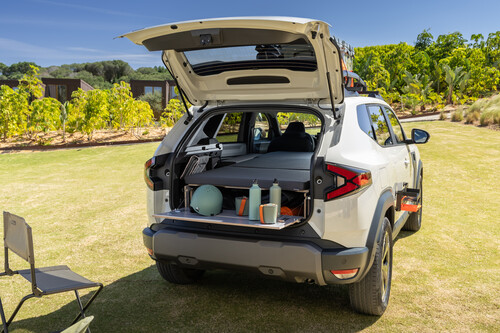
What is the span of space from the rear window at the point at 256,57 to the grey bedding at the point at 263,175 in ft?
2.85

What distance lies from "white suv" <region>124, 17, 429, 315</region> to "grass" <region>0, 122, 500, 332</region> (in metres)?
0.32

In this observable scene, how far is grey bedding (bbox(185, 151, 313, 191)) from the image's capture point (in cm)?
363

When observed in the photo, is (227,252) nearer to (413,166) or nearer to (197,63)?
(197,63)

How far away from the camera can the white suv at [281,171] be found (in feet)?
10.6

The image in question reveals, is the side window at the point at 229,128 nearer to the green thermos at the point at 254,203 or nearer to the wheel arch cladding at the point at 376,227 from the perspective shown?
the green thermos at the point at 254,203

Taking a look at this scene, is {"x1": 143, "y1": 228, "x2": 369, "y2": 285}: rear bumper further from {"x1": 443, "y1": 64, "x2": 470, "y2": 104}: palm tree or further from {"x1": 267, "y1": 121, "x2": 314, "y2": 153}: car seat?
{"x1": 443, "y1": 64, "x2": 470, "y2": 104}: palm tree

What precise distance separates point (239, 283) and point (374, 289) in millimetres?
1424

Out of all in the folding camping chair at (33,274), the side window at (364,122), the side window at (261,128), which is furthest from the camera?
the side window at (261,128)

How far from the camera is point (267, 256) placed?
10.8 feet

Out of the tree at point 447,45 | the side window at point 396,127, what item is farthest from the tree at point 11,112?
the tree at point 447,45

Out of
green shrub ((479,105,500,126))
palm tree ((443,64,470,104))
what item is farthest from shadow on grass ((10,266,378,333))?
palm tree ((443,64,470,104))

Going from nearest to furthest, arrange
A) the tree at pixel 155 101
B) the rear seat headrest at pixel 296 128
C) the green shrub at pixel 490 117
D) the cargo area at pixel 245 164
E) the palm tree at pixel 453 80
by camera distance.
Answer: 1. the cargo area at pixel 245 164
2. the rear seat headrest at pixel 296 128
3. the green shrub at pixel 490 117
4. the palm tree at pixel 453 80
5. the tree at pixel 155 101

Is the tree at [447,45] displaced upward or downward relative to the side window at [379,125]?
upward

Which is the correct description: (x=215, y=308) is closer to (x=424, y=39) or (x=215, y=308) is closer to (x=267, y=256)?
(x=267, y=256)
